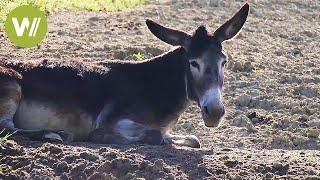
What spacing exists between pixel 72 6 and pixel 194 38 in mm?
8014

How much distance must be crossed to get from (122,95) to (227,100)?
264 cm

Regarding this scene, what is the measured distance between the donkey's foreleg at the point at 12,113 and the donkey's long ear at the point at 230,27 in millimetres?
1906

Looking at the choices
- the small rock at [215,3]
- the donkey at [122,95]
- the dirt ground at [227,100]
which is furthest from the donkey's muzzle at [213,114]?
the small rock at [215,3]

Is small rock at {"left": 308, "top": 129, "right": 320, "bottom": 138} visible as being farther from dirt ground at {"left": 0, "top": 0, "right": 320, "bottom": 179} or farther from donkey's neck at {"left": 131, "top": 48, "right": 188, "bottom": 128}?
donkey's neck at {"left": 131, "top": 48, "right": 188, "bottom": 128}

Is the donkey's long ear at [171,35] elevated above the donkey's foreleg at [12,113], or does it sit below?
above

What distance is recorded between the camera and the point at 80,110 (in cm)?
688

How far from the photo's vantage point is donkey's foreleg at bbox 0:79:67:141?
6.25 m

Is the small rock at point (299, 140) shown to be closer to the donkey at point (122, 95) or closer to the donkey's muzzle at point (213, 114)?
the donkey at point (122, 95)

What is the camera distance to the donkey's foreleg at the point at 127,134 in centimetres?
662

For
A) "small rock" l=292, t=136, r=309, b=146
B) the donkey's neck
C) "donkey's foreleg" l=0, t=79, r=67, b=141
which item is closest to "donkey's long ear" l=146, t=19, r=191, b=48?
the donkey's neck

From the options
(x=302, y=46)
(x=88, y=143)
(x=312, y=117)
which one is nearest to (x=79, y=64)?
(x=88, y=143)

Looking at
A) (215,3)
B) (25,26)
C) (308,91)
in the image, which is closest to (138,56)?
(25,26)

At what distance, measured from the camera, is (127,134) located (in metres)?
6.69

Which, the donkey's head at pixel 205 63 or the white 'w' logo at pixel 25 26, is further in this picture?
the white 'w' logo at pixel 25 26
